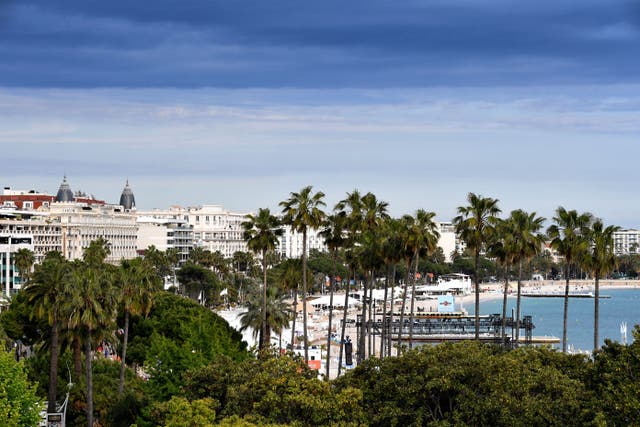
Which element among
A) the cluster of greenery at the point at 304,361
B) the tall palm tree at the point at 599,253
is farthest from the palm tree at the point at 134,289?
the tall palm tree at the point at 599,253

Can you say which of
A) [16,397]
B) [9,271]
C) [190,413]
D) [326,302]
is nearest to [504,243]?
[190,413]

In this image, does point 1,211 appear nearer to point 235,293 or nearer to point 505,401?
point 235,293

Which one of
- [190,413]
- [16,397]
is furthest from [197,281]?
[190,413]

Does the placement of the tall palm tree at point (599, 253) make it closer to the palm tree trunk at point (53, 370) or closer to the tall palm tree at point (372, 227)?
the tall palm tree at point (372, 227)

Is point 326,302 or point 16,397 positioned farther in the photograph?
point 326,302

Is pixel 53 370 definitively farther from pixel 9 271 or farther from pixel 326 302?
pixel 326 302

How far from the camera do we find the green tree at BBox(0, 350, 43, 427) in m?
38.3

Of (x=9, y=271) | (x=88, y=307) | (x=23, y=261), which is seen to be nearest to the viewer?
(x=88, y=307)

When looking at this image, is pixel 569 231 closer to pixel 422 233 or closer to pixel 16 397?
pixel 422 233

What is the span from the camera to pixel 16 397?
3941cm

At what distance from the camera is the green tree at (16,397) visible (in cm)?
3828

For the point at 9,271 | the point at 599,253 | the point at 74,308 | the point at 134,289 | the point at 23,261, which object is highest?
the point at 599,253

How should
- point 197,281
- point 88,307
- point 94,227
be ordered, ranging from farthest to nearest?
point 94,227 < point 197,281 < point 88,307

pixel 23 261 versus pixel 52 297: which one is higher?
pixel 52 297
